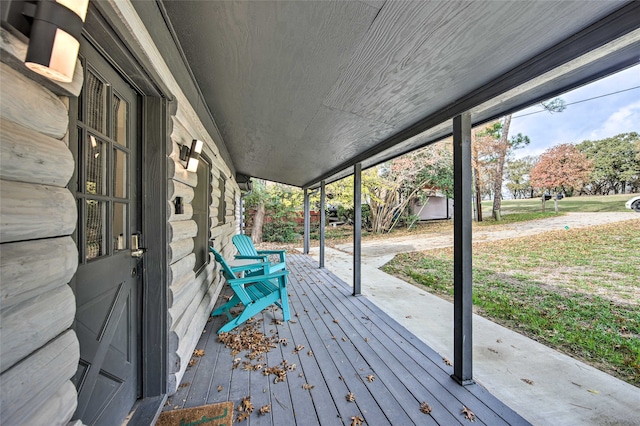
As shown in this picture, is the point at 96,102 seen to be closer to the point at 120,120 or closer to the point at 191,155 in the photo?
the point at 120,120

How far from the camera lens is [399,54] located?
1426 mm

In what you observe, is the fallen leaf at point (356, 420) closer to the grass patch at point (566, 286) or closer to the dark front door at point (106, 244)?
the dark front door at point (106, 244)

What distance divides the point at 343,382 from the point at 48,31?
2.28 metres

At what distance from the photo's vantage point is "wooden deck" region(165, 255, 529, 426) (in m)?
1.59

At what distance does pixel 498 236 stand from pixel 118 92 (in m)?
10.0

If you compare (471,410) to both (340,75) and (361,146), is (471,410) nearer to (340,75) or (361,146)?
(340,75)

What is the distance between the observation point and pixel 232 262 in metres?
5.48

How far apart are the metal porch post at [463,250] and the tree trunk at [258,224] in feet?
31.0

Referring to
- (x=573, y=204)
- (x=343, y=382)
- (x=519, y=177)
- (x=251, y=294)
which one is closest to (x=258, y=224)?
(x=251, y=294)

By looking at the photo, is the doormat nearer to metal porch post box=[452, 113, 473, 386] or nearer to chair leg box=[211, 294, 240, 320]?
chair leg box=[211, 294, 240, 320]

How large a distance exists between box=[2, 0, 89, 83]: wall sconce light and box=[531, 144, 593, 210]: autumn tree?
963cm

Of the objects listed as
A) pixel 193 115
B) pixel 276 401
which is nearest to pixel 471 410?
pixel 276 401

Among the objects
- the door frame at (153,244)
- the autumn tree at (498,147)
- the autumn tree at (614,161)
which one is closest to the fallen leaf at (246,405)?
the door frame at (153,244)

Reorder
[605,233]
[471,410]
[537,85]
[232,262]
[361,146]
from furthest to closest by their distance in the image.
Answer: [605,233] → [232,262] → [361,146] → [471,410] → [537,85]
